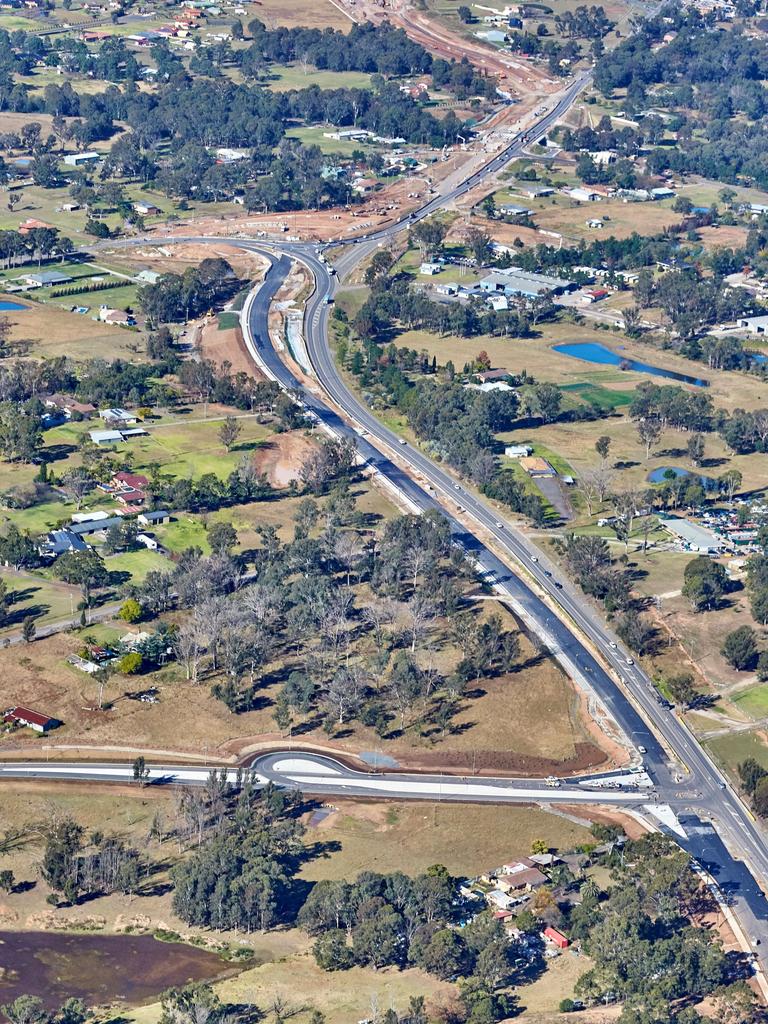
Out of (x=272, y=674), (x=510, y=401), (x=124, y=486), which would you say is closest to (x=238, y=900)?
(x=272, y=674)

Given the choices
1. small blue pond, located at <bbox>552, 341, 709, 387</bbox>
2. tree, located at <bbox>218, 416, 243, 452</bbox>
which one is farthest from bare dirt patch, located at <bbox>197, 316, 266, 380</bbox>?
small blue pond, located at <bbox>552, 341, 709, 387</bbox>

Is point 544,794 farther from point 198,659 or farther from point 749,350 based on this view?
point 749,350

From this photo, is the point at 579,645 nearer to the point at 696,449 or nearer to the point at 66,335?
the point at 696,449

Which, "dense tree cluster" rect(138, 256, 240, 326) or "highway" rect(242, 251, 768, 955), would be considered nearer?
"highway" rect(242, 251, 768, 955)

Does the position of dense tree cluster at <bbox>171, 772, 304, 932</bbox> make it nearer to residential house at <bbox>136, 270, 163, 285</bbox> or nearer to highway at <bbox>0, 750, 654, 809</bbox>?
highway at <bbox>0, 750, 654, 809</bbox>

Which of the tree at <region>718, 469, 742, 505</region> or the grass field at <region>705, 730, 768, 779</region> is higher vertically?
the grass field at <region>705, 730, 768, 779</region>

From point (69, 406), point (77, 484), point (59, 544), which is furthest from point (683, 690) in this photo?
point (69, 406)

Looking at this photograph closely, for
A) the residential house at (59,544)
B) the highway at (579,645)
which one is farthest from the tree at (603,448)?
the residential house at (59,544)
